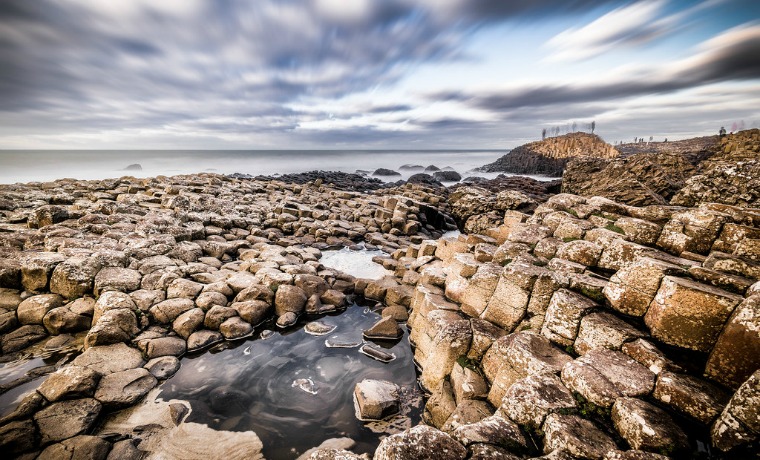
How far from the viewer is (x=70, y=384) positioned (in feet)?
20.9

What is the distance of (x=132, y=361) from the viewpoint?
773 cm

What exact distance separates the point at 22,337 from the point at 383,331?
1042 cm

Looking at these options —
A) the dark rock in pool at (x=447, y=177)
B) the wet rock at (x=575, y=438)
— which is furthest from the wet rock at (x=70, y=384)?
the dark rock in pool at (x=447, y=177)

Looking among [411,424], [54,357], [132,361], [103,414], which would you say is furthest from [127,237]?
[411,424]

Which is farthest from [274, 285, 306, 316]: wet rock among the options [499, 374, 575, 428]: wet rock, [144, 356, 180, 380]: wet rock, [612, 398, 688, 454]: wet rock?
[612, 398, 688, 454]: wet rock

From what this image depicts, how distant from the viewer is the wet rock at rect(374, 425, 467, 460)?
12.8 feet

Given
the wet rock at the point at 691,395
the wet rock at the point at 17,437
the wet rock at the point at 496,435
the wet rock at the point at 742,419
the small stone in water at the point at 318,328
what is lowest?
the small stone in water at the point at 318,328

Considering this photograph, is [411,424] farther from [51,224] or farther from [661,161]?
[661,161]

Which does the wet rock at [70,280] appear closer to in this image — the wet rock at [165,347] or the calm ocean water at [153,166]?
the wet rock at [165,347]

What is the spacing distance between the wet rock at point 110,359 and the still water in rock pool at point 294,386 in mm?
1135

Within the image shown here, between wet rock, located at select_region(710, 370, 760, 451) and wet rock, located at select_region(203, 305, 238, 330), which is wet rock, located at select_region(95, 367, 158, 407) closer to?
wet rock, located at select_region(203, 305, 238, 330)

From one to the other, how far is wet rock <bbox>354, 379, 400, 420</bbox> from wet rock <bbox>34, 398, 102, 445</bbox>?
222 inches

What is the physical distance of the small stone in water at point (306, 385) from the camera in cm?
787

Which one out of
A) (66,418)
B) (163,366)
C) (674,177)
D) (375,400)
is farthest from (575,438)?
(674,177)
